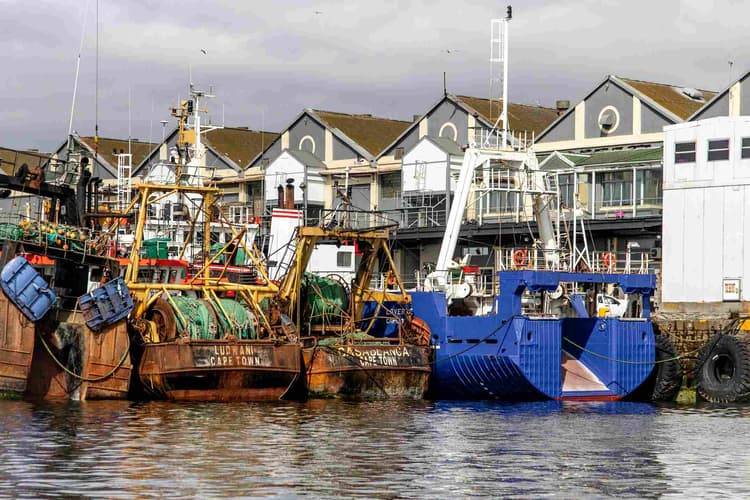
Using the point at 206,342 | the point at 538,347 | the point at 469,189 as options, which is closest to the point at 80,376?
the point at 206,342

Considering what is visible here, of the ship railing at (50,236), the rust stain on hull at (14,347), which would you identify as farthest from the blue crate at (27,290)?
the ship railing at (50,236)

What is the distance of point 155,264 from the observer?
39406 mm

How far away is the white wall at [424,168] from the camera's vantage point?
64.6 m

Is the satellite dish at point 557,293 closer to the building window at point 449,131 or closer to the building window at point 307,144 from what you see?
the building window at point 449,131

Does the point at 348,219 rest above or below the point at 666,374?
above

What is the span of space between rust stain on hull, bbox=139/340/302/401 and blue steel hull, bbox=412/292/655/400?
6111 mm

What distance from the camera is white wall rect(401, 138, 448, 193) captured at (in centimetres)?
6462

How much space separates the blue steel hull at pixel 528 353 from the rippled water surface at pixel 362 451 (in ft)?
9.38

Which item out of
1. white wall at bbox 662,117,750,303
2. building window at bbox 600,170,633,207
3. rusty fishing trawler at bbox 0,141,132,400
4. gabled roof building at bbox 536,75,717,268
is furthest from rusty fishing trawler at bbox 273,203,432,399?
building window at bbox 600,170,633,207

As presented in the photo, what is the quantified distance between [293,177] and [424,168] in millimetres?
8388

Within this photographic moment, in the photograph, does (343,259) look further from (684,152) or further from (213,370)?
(213,370)

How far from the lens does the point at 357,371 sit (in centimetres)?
3534

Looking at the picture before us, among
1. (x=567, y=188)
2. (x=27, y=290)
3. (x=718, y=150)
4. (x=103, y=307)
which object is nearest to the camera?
(x=27, y=290)

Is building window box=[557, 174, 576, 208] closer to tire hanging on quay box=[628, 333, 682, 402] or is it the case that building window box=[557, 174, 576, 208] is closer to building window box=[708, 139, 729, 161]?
building window box=[708, 139, 729, 161]
